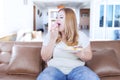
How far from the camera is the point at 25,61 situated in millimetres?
2156

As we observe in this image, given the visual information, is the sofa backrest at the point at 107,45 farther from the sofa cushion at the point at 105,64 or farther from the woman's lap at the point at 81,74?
the woman's lap at the point at 81,74

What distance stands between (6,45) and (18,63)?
38 centimetres

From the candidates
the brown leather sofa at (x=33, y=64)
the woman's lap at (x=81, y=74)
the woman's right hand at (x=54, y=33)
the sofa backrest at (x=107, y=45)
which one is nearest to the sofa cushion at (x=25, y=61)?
the brown leather sofa at (x=33, y=64)

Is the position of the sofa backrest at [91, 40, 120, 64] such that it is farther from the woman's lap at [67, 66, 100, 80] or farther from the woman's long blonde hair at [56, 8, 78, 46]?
the woman's lap at [67, 66, 100, 80]

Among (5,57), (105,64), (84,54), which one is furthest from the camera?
(5,57)

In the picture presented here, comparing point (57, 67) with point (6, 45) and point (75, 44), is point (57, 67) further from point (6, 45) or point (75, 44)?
point (6, 45)

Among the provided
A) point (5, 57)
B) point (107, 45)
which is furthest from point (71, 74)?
point (5, 57)

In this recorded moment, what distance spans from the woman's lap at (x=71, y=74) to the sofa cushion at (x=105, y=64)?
0.37 meters

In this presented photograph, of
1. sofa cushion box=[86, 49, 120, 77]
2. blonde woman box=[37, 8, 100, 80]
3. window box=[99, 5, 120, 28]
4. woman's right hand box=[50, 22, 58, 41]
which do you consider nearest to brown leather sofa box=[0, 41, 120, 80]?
sofa cushion box=[86, 49, 120, 77]

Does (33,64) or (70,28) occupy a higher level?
(70,28)

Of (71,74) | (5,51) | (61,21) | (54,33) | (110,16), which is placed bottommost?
(71,74)

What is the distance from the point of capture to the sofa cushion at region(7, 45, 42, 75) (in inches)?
83.8

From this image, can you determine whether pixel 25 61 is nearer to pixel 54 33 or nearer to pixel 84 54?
pixel 54 33

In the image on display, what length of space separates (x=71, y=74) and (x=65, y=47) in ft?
0.88
